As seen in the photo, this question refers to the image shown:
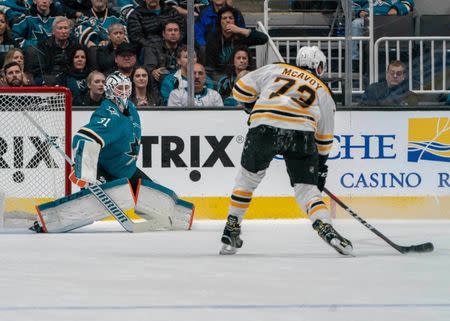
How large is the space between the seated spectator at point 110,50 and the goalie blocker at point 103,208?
1.26m

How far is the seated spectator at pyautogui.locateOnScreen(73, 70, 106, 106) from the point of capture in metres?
8.51

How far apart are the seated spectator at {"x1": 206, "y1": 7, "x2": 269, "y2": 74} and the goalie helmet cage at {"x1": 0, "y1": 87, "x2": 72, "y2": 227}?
3.81ft

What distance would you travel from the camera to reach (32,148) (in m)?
8.27

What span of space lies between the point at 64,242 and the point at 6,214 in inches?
46.9

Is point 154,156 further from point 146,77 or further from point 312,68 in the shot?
point 312,68

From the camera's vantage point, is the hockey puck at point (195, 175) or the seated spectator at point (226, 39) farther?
the seated spectator at point (226, 39)

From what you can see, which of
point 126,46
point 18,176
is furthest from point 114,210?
point 126,46

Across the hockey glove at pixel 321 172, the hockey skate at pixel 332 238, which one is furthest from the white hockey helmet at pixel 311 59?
the hockey skate at pixel 332 238

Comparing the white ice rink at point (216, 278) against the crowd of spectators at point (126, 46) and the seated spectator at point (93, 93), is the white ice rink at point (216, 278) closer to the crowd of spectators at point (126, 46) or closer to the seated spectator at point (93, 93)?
the seated spectator at point (93, 93)

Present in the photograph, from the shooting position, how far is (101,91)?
852cm

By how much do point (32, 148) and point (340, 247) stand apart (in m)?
2.94

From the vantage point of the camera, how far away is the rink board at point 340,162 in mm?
8500

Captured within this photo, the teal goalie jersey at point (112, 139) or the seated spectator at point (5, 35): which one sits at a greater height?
the seated spectator at point (5, 35)

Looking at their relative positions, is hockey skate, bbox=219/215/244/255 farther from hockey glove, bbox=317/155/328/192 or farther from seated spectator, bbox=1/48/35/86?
seated spectator, bbox=1/48/35/86
